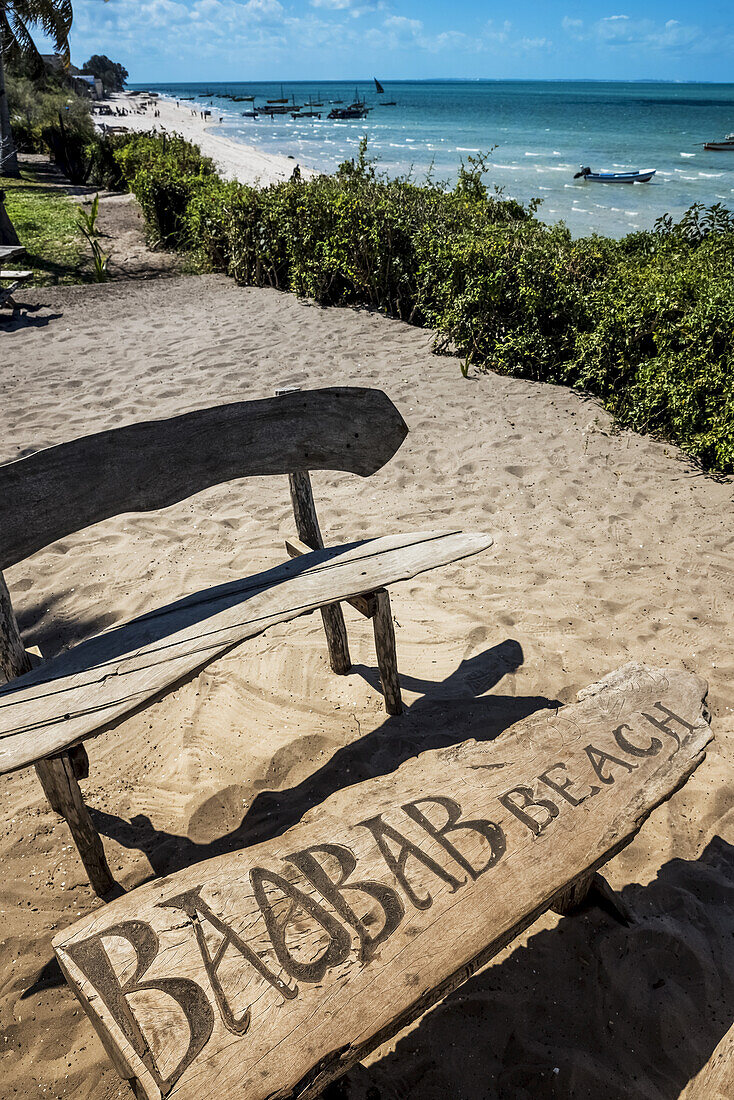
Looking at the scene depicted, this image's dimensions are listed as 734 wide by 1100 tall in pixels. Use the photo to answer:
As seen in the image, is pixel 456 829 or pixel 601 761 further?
pixel 601 761

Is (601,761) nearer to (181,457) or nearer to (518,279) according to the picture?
(181,457)

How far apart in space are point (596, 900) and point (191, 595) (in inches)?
70.9

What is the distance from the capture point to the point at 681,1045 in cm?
191

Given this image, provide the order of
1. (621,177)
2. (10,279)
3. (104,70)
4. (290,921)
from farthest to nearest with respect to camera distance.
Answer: (104,70)
(621,177)
(10,279)
(290,921)

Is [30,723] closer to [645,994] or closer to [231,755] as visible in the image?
[231,755]

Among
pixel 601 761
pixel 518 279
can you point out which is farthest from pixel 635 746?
pixel 518 279

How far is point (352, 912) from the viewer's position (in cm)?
154

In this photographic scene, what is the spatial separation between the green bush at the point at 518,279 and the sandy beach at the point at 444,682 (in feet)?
1.15

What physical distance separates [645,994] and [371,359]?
6.22 m

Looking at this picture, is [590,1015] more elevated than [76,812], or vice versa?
[76,812]

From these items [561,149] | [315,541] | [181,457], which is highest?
[561,149]

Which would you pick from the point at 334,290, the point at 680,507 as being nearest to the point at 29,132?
the point at 334,290

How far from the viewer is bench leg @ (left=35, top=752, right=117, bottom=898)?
2.04 meters

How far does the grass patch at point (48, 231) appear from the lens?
11.1m
